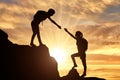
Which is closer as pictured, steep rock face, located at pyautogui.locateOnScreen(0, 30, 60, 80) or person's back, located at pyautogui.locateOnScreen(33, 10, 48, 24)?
person's back, located at pyautogui.locateOnScreen(33, 10, 48, 24)

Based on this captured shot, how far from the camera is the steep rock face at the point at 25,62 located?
32688 mm

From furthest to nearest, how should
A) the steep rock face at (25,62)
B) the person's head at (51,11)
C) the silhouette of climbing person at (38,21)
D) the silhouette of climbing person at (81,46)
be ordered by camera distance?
the steep rock face at (25,62) → the silhouette of climbing person at (81,46) → the silhouette of climbing person at (38,21) → the person's head at (51,11)

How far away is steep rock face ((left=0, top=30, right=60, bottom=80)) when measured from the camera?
32688mm

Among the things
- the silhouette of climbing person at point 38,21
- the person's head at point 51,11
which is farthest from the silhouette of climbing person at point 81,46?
the person's head at point 51,11

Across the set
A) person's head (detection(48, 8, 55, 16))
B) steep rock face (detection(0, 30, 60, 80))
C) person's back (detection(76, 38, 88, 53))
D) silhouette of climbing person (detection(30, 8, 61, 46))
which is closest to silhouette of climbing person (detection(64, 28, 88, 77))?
person's back (detection(76, 38, 88, 53))

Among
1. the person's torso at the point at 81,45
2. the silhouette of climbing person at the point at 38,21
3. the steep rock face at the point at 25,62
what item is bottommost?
the steep rock face at the point at 25,62

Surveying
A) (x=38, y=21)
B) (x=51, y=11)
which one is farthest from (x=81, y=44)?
(x=38, y=21)

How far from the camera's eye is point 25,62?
33.4 m

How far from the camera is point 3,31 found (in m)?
34.8

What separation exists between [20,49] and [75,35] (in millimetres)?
5565

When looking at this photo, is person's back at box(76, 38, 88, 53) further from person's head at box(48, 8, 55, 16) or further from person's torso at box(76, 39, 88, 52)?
person's head at box(48, 8, 55, 16)

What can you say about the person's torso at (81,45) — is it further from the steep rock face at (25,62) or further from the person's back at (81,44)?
the steep rock face at (25,62)

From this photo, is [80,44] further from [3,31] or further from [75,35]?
[3,31]

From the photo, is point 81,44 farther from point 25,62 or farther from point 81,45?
point 25,62
